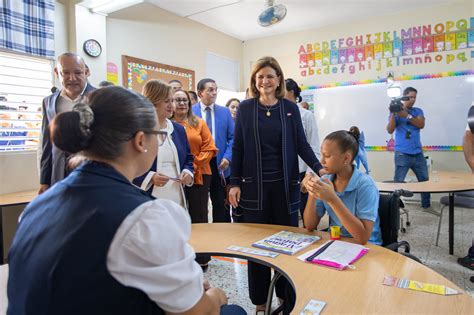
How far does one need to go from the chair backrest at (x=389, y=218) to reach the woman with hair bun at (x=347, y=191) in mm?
45

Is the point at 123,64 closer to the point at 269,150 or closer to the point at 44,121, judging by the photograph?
the point at 44,121

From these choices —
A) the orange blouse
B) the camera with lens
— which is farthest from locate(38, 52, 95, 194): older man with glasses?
the camera with lens

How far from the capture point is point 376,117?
17.9 ft

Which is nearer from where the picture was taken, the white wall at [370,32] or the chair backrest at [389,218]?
the chair backrest at [389,218]

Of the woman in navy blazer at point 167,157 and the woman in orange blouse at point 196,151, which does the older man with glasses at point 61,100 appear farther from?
the woman in orange blouse at point 196,151

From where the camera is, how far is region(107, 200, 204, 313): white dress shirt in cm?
60

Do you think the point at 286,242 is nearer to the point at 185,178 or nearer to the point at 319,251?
the point at 319,251

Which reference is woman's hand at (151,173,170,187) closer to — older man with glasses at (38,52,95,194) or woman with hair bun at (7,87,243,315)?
older man with glasses at (38,52,95,194)

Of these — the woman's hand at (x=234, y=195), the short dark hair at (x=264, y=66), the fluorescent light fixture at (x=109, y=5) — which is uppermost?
the fluorescent light fixture at (x=109, y=5)

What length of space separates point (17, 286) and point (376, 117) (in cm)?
555

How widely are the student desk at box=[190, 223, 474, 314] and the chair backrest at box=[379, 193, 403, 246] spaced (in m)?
0.39

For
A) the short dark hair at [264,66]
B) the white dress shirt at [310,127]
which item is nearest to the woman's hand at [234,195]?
the short dark hair at [264,66]

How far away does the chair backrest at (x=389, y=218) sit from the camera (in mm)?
1669

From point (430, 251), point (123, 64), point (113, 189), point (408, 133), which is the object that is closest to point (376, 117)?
point (408, 133)
